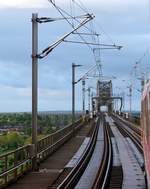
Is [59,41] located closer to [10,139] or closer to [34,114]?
[34,114]

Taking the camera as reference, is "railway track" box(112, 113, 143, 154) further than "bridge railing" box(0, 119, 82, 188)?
Yes

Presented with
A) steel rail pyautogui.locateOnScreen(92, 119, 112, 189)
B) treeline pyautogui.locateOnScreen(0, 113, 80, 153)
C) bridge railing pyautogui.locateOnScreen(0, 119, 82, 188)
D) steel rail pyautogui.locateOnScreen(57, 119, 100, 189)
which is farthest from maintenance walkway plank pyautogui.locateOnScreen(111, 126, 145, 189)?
treeline pyautogui.locateOnScreen(0, 113, 80, 153)

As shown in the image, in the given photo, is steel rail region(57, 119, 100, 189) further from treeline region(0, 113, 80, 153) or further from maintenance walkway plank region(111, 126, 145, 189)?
treeline region(0, 113, 80, 153)

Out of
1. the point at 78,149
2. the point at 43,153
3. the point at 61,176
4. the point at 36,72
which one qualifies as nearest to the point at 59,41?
the point at 36,72

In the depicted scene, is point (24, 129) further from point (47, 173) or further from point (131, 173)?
point (131, 173)

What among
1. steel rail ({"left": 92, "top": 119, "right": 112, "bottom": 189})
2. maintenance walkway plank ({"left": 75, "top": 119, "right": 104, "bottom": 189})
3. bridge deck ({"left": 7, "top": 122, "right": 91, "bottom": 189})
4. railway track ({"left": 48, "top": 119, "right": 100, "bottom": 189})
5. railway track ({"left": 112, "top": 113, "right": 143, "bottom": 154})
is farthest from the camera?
railway track ({"left": 112, "top": 113, "right": 143, "bottom": 154})

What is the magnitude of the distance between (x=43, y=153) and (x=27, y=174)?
24.3ft

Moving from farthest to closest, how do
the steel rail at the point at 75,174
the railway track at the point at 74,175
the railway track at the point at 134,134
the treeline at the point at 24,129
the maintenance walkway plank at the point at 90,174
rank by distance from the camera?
the treeline at the point at 24,129 → the railway track at the point at 134,134 → the maintenance walkway plank at the point at 90,174 → the steel rail at the point at 75,174 → the railway track at the point at 74,175

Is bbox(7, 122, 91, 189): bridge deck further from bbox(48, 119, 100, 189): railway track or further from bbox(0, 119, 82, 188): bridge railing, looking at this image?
bbox(48, 119, 100, 189): railway track

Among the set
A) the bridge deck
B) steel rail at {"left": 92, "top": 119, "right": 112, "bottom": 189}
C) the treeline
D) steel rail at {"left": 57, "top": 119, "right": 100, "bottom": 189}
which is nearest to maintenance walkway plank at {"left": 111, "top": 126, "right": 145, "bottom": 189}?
steel rail at {"left": 92, "top": 119, "right": 112, "bottom": 189}

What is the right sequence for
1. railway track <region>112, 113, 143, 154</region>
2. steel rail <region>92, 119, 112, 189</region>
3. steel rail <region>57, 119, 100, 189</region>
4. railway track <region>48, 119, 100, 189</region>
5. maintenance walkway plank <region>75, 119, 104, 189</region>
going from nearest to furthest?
1. railway track <region>48, 119, 100, 189</region>
2. steel rail <region>57, 119, 100, 189</region>
3. steel rail <region>92, 119, 112, 189</region>
4. maintenance walkway plank <region>75, 119, 104, 189</region>
5. railway track <region>112, 113, 143, 154</region>

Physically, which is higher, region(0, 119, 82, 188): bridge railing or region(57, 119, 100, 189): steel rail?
region(0, 119, 82, 188): bridge railing

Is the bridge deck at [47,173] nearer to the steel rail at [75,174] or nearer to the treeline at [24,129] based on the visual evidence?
the steel rail at [75,174]

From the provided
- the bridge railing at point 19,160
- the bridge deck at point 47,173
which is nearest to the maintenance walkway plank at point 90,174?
the bridge deck at point 47,173
